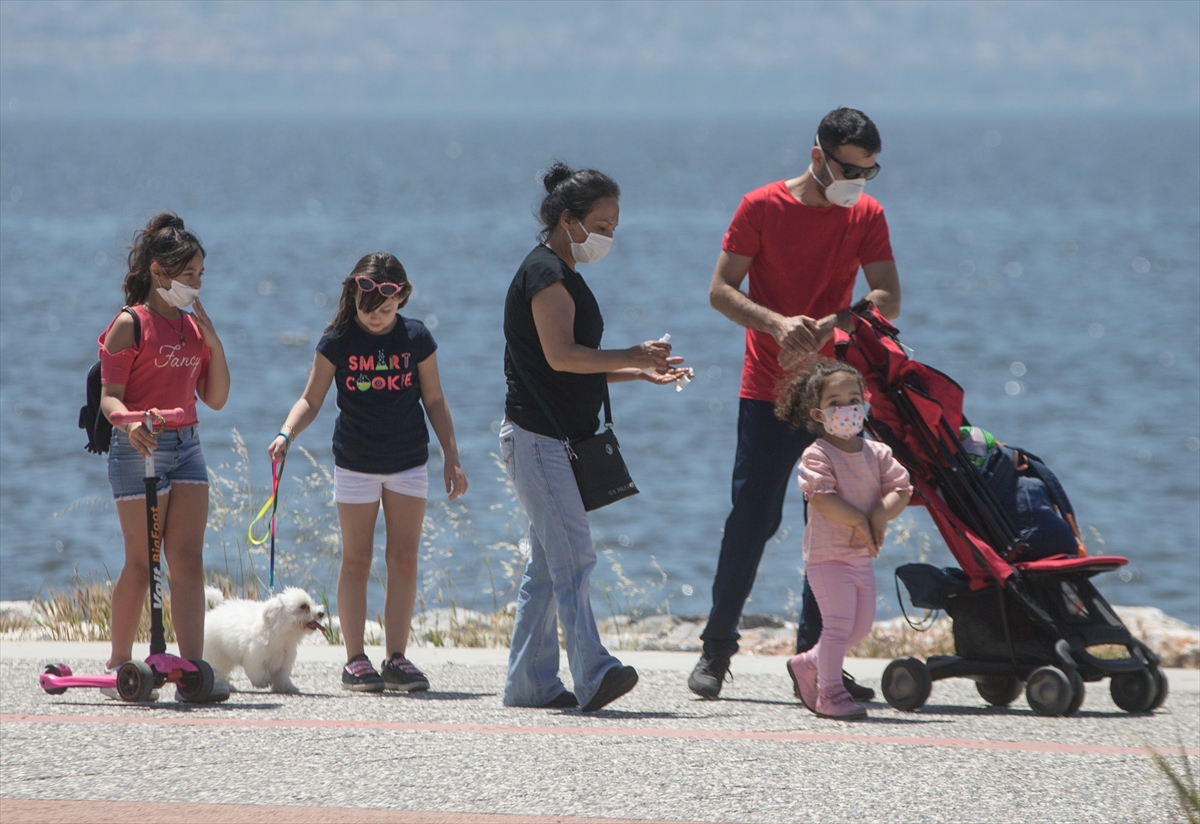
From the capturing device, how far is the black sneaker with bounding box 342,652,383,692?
702 centimetres

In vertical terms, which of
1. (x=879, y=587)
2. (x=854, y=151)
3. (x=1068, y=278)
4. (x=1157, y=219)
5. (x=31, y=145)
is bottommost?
(x=879, y=587)

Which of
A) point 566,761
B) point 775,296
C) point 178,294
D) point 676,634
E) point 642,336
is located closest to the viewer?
point 566,761

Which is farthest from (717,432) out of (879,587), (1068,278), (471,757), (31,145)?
(31,145)

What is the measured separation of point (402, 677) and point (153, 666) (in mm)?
1064

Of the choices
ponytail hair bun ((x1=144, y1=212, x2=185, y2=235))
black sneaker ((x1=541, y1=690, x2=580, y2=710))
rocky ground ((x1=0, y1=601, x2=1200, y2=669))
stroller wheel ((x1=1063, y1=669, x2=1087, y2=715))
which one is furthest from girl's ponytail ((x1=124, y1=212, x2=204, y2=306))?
stroller wheel ((x1=1063, y1=669, x2=1087, y2=715))

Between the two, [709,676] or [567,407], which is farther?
[709,676]

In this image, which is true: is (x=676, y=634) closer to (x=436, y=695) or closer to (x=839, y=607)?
(x=436, y=695)

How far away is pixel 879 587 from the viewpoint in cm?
1399

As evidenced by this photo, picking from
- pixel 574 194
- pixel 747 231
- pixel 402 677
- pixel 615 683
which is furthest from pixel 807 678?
pixel 574 194

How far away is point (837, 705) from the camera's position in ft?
21.1

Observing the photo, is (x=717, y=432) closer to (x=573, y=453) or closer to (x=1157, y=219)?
(x=573, y=453)

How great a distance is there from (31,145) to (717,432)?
138m

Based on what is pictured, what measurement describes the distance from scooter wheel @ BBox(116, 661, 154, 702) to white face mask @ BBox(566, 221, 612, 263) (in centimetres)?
235

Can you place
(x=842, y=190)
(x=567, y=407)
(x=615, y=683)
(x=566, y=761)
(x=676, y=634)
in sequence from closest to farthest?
(x=566, y=761)
(x=615, y=683)
(x=567, y=407)
(x=842, y=190)
(x=676, y=634)
